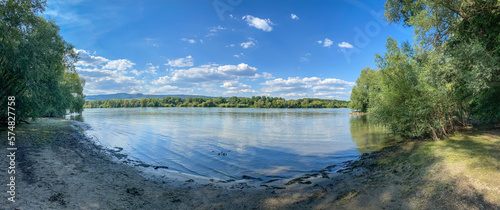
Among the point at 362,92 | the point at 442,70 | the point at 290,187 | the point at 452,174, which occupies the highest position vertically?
the point at 362,92

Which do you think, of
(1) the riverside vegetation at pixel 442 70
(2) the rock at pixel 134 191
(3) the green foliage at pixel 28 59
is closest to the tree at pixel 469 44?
(1) the riverside vegetation at pixel 442 70

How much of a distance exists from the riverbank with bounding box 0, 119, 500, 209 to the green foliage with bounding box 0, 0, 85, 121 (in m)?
8.12

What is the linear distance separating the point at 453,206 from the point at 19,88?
29.5 m

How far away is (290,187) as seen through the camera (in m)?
9.09

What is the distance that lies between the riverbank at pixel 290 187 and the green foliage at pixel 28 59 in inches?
320

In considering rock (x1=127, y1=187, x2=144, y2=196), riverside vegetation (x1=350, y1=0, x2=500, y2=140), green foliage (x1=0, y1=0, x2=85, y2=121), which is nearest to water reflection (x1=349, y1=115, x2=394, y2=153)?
riverside vegetation (x1=350, y1=0, x2=500, y2=140)

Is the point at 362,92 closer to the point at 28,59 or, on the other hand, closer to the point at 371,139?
the point at 371,139

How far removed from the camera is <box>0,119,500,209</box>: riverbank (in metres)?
6.02

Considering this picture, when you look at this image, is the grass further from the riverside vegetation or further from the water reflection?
the water reflection

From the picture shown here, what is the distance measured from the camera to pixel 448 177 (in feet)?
23.4

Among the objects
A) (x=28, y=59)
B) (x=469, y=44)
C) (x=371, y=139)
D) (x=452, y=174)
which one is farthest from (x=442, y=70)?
(x=28, y=59)

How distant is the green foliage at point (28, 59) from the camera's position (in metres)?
15.5

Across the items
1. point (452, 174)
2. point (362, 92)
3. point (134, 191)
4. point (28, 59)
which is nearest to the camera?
point (452, 174)

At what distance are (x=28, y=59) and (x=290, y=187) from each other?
20.6m
